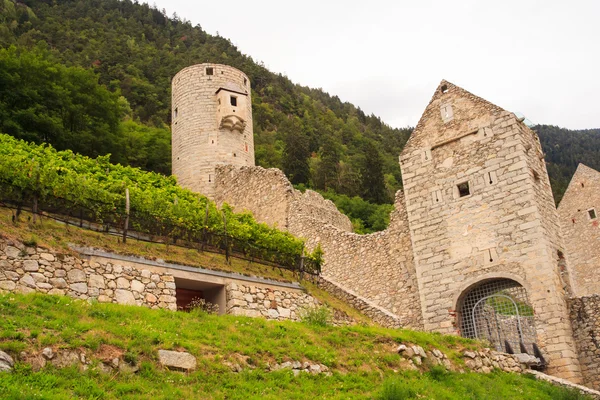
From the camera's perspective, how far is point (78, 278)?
38.4 ft

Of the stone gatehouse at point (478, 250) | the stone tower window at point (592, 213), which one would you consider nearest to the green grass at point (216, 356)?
the stone gatehouse at point (478, 250)

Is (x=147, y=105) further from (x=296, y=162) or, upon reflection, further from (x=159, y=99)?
(x=296, y=162)

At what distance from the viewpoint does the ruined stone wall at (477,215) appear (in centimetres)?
1489

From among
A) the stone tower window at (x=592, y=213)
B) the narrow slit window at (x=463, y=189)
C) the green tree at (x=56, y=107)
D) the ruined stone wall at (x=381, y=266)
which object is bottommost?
the ruined stone wall at (x=381, y=266)

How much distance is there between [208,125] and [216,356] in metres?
21.8

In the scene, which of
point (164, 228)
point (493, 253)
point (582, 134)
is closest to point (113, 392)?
point (164, 228)

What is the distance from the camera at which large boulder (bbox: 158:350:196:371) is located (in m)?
8.35

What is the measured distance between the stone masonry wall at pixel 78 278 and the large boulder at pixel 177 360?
342cm

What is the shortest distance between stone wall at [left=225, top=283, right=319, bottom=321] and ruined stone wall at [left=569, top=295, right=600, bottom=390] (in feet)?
20.7

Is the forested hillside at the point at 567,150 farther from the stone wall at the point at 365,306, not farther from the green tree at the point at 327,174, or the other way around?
the stone wall at the point at 365,306

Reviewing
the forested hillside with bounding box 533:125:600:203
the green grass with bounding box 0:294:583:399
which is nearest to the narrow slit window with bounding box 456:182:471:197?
the green grass with bounding box 0:294:583:399

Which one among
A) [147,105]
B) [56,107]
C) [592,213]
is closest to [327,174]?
[147,105]

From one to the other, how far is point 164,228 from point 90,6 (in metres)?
71.8

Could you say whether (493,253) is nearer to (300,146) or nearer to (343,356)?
(343,356)
